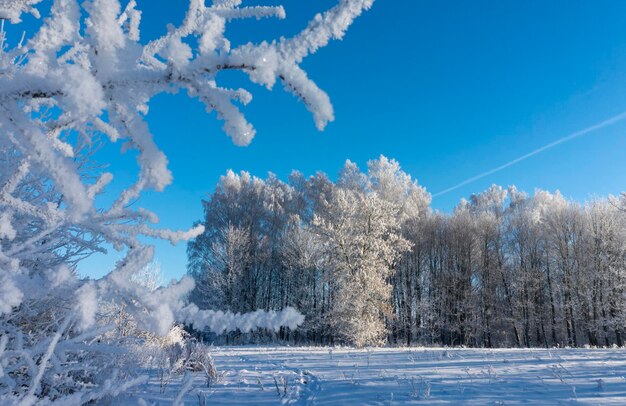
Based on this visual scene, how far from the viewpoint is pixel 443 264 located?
93.2ft

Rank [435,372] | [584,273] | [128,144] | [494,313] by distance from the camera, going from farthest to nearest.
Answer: [494,313], [584,273], [435,372], [128,144]

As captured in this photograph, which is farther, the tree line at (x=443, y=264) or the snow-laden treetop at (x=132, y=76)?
the tree line at (x=443, y=264)

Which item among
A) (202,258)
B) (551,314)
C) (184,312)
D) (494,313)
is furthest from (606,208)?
(184,312)

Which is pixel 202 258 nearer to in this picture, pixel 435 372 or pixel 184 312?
pixel 435 372

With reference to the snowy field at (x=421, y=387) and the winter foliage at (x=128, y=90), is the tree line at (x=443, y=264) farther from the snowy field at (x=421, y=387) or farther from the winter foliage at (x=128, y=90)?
the winter foliage at (x=128, y=90)

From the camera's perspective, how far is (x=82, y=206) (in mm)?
881

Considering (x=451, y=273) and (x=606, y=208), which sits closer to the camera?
(x=606, y=208)

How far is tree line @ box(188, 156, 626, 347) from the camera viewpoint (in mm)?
25047

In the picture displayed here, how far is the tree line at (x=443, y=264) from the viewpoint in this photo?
25.0 m

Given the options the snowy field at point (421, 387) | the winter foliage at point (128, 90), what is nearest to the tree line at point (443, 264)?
the snowy field at point (421, 387)

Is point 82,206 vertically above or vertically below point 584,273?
below

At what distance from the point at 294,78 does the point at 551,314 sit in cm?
3178

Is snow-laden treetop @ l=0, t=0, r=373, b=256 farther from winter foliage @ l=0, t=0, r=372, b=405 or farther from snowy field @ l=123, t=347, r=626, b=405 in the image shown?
snowy field @ l=123, t=347, r=626, b=405

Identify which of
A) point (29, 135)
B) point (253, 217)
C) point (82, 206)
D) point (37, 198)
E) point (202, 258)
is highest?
point (253, 217)
